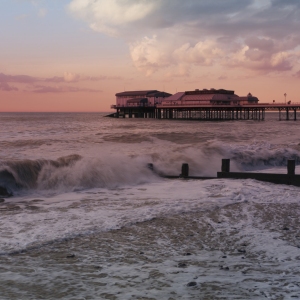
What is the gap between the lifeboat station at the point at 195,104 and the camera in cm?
9048

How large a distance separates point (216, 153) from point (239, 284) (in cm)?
1598

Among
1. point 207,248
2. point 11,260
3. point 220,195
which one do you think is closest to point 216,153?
point 220,195

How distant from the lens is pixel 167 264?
614cm

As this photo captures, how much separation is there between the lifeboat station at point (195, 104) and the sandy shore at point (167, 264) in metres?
79.6

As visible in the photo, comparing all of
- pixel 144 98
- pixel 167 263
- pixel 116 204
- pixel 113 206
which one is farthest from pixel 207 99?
pixel 167 263

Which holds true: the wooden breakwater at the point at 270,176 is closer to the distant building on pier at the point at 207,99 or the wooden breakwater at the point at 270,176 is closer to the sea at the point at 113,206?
the sea at the point at 113,206

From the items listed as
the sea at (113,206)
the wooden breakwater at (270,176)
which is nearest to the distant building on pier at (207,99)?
the sea at (113,206)

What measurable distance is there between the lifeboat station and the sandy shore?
7957 centimetres

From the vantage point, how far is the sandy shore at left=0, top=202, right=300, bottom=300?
519cm

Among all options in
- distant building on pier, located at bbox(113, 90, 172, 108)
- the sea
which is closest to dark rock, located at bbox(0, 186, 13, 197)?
the sea

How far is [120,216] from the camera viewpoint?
9.05 meters

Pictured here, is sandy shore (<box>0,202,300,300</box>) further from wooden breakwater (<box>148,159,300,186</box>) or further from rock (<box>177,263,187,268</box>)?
wooden breakwater (<box>148,159,300,186</box>)

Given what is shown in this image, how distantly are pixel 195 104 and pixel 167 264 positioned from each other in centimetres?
8997

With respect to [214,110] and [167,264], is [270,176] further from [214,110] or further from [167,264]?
[214,110]
